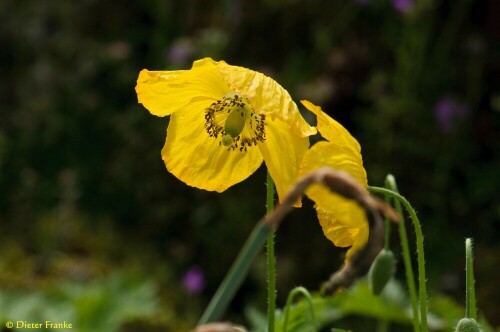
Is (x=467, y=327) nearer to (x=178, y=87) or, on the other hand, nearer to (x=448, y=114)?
(x=178, y=87)

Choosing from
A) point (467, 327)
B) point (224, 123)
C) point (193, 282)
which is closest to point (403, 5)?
point (193, 282)

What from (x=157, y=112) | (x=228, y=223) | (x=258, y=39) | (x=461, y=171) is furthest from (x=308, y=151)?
(x=258, y=39)

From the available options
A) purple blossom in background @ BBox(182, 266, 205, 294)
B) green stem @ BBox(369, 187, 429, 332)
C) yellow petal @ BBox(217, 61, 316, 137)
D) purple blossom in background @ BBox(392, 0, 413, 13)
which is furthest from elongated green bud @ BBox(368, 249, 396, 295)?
purple blossom in background @ BBox(392, 0, 413, 13)

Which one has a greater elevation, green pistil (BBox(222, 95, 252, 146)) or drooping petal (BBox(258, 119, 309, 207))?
green pistil (BBox(222, 95, 252, 146))

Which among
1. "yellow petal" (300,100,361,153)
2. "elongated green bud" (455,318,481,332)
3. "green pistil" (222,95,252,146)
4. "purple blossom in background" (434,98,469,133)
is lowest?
"elongated green bud" (455,318,481,332)

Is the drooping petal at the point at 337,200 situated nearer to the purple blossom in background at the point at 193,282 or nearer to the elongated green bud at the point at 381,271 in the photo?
the elongated green bud at the point at 381,271

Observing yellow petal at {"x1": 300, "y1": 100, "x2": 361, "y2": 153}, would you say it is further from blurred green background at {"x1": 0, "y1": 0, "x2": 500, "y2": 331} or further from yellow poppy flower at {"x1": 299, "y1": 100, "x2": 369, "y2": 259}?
blurred green background at {"x1": 0, "y1": 0, "x2": 500, "y2": 331}

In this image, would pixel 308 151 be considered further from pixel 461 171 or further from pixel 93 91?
pixel 93 91
